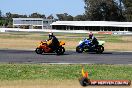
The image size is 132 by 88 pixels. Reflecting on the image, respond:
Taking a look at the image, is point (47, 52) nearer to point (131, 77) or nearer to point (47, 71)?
point (47, 71)

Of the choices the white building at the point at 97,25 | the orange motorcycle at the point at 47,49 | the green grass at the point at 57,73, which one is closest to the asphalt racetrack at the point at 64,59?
Result: the orange motorcycle at the point at 47,49

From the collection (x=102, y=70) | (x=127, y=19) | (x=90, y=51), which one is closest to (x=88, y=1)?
(x=127, y=19)

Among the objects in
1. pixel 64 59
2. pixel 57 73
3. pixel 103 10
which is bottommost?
pixel 64 59

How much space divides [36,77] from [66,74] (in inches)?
60.6

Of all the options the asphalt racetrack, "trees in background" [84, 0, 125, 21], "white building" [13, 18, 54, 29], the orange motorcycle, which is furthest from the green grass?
"white building" [13, 18, 54, 29]

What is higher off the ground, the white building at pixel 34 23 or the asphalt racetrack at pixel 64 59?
the asphalt racetrack at pixel 64 59

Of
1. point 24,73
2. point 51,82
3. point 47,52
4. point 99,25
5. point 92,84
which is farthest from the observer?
point 99,25

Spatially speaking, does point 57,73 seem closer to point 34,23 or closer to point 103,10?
point 103,10

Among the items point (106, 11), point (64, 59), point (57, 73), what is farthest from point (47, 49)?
point (106, 11)

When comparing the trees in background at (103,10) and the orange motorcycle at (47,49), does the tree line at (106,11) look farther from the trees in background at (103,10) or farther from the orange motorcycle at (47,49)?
the orange motorcycle at (47,49)

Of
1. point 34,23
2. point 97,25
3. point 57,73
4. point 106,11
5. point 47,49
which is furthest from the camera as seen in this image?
point 34,23

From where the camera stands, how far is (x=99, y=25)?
121062 mm

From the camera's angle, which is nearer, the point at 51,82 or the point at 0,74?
the point at 51,82

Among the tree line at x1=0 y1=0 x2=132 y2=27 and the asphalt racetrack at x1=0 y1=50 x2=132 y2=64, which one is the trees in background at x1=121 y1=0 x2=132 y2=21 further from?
the asphalt racetrack at x1=0 y1=50 x2=132 y2=64
